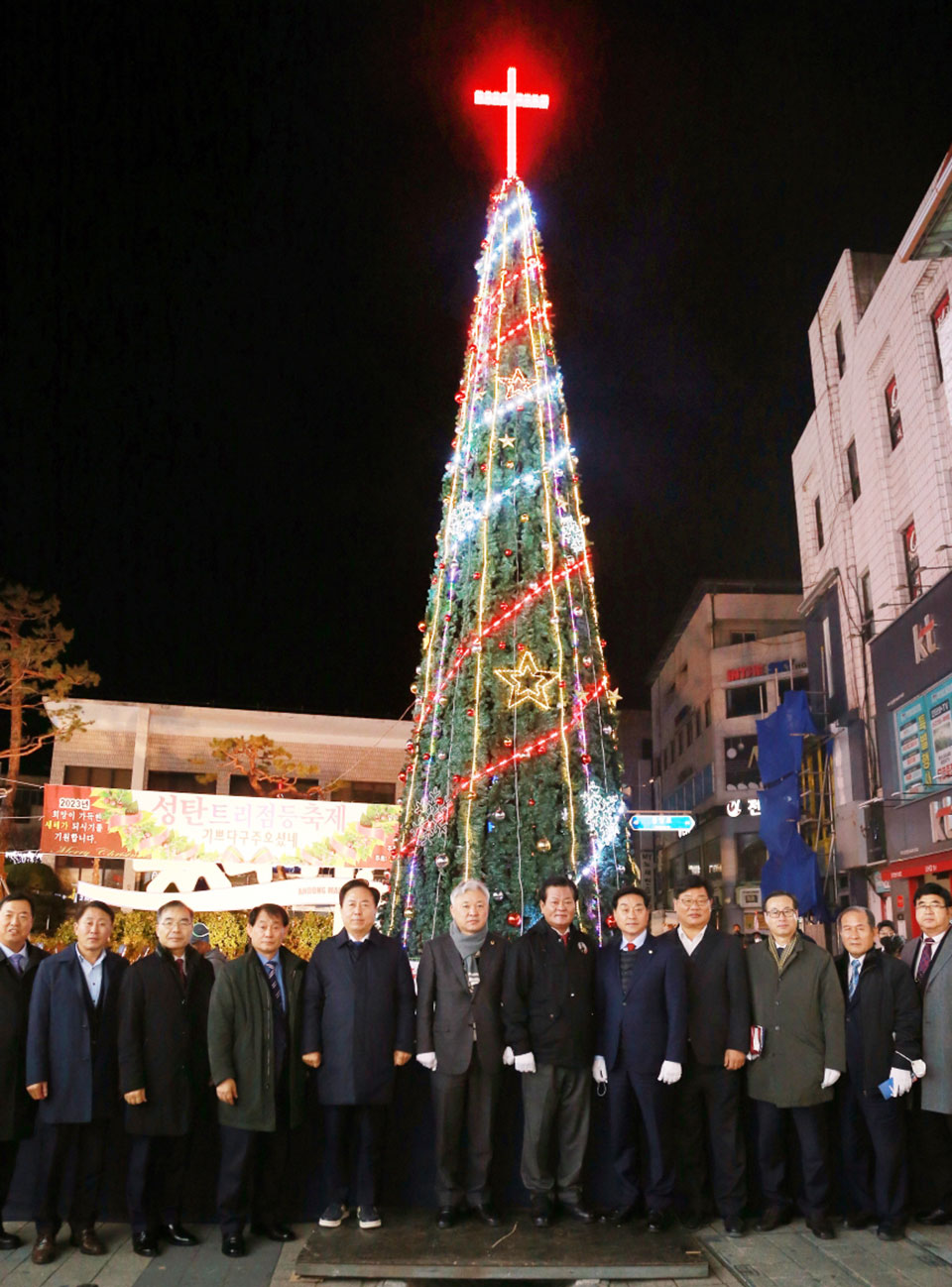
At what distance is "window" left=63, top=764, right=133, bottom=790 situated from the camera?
104 ft

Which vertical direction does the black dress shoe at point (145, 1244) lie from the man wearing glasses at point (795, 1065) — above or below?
below

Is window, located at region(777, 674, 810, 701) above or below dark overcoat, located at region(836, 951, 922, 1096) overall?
above

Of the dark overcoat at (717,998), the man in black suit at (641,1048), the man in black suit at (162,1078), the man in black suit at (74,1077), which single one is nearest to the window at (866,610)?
the dark overcoat at (717,998)

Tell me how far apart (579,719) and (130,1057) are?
4.35 metres

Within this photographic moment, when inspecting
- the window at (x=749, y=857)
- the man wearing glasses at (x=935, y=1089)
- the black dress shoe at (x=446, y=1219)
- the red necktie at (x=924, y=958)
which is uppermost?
the window at (x=749, y=857)

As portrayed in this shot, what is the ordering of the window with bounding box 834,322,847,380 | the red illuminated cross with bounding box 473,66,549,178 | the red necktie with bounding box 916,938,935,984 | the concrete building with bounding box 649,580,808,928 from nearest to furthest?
1. the red necktie with bounding box 916,938,935,984
2. the red illuminated cross with bounding box 473,66,549,178
3. the window with bounding box 834,322,847,380
4. the concrete building with bounding box 649,580,808,928

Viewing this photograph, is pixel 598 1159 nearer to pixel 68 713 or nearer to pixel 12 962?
pixel 12 962

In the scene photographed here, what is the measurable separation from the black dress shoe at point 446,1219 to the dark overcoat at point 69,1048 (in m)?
1.72

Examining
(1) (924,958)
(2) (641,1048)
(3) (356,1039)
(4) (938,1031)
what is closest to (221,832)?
(3) (356,1039)

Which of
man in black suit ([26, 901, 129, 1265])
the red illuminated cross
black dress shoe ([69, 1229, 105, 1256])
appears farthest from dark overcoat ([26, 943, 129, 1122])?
the red illuminated cross

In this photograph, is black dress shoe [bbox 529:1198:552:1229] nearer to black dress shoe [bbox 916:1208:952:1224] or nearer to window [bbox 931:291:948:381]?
black dress shoe [bbox 916:1208:952:1224]

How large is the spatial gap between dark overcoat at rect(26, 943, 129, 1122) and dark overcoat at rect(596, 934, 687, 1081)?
8.35 ft

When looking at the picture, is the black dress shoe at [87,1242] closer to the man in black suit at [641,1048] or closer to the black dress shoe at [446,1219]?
the black dress shoe at [446,1219]

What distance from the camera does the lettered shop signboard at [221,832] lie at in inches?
769
